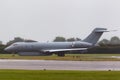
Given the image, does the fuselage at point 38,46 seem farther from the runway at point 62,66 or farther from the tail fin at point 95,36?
the runway at point 62,66

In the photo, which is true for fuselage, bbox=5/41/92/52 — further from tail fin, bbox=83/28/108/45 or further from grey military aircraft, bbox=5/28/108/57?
tail fin, bbox=83/28/108/45

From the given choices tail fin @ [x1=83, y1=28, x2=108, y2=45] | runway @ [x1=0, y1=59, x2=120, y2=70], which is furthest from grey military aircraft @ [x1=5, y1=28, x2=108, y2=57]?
runway @ [x1=0, y1=59, x2=120, y2=70]

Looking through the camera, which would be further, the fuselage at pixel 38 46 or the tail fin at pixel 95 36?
the tail fin at pixel 95 36

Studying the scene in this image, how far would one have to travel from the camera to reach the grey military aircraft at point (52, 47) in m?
87.1

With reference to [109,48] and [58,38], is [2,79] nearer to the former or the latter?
[109,48]

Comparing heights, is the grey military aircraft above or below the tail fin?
below

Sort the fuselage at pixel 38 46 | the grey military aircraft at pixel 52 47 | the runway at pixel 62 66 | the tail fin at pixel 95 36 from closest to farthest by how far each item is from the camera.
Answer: the runway at pixel 62 66 → the grey military aircraft at pixel 52 47 → the fuselage at pixel 38 46 → the tail fin at pixel 95 36

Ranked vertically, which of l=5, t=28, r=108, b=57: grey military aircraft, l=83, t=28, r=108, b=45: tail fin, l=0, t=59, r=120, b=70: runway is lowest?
l=0, t=59, r=120, b=70: runway

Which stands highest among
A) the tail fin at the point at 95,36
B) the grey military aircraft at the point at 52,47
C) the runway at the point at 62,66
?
the tail fin at the point at 95,36

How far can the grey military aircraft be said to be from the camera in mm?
87062

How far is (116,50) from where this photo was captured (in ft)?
357

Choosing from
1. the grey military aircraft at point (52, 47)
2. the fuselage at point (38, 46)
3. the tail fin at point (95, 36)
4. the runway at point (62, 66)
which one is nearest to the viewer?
the runway at point (62, 66)

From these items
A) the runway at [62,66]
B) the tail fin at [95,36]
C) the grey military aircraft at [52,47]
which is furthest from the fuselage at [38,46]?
the runway at [62,66]

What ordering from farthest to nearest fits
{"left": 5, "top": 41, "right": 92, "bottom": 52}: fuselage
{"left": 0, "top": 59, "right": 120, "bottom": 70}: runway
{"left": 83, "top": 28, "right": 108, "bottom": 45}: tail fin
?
{"left": 83, "top": 28, "right": 108, "bottom": 45}: tail fin → {"left": 5, "top": 41, "right": 92, "bottom": 52}: fuselage → {"left": 0, "top": 59, "right": 120, "bottom": 70}: runway
